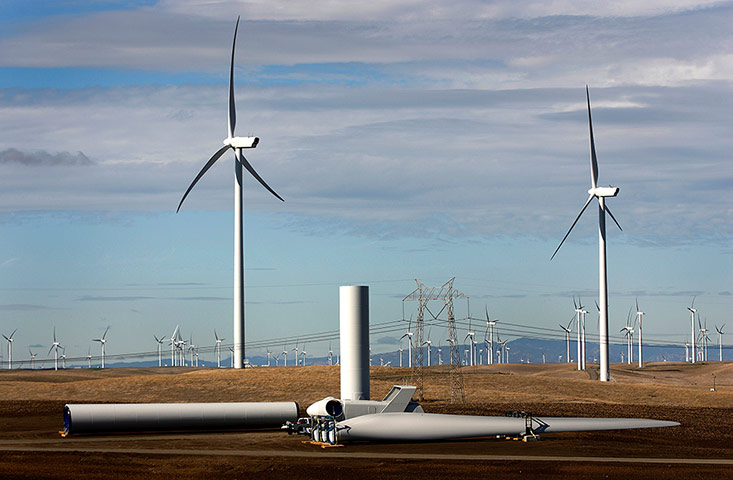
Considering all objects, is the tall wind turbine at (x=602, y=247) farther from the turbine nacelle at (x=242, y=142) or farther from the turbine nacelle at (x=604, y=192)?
the turbine nacelle at (x=242, y=142)

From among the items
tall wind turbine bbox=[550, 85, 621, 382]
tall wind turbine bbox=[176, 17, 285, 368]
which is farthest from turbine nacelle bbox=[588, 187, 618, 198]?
tall wind turbine bbox=[176, 17, 285, 368]

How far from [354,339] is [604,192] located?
68451mm

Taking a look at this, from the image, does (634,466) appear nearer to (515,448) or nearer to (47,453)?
(515,448)

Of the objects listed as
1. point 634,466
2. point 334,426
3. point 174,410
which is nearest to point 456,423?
point 334,426

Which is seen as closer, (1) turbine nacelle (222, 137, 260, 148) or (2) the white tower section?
(2) the white tower section

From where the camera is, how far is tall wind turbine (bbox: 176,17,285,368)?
101 metres

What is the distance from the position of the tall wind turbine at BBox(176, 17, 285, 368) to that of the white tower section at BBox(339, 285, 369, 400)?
3948 cm

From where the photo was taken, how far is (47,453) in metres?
47.0

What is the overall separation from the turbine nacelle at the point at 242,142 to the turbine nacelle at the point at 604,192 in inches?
1731

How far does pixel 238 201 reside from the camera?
10206 cm

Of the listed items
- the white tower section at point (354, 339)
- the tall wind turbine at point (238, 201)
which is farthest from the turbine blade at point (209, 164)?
the white tower section at point (354, 339)

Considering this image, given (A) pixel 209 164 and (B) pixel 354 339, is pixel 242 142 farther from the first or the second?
(B) pixel 354 339

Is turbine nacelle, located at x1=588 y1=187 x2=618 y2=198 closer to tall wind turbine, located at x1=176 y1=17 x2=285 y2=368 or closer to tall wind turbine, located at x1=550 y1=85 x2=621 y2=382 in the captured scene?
tall wind turbine, located at x1=550 y1=85 x2=621 y2=382

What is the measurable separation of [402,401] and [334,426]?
209 inches
